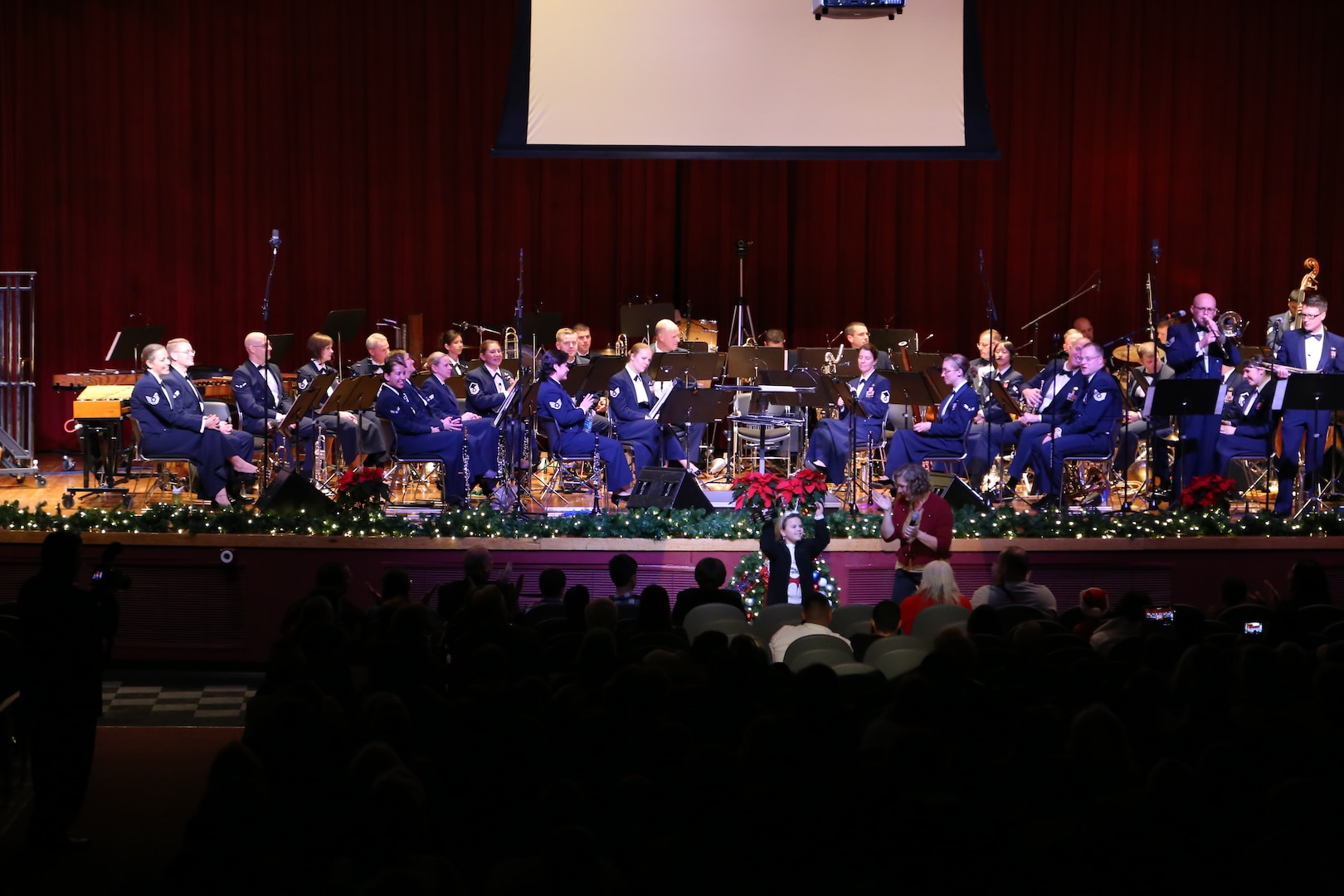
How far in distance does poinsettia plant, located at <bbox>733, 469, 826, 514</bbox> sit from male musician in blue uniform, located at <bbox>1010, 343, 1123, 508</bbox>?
250 centimetres

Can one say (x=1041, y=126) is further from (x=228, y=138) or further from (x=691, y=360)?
(x=228, y=138)

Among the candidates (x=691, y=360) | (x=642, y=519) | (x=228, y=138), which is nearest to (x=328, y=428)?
(x=691, y=360)

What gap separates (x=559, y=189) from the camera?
51.4 ft

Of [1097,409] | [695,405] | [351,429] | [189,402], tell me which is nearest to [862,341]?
[1097,409]

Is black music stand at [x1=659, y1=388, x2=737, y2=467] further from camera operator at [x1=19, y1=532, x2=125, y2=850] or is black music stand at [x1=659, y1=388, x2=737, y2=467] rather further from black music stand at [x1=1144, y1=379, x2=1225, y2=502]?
camera operator at [x1=19, y1=532, x2=125, y2=850]

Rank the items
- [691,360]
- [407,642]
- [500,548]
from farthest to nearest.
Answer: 1. [691,360]
2. [500,548]
3. [407,642]

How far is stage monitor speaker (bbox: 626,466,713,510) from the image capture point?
30.1ft

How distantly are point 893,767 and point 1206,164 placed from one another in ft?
44.8

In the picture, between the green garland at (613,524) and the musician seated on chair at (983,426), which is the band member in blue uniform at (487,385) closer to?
the green garland at (613,524)

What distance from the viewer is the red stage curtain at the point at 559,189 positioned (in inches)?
593

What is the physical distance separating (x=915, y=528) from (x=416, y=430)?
4.27 meters

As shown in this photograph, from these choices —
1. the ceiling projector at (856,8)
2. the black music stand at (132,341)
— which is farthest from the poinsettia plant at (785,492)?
the black music stand at (132,341)

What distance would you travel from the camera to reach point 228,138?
1520 centimetres

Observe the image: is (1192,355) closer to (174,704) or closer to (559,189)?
(174,704)
